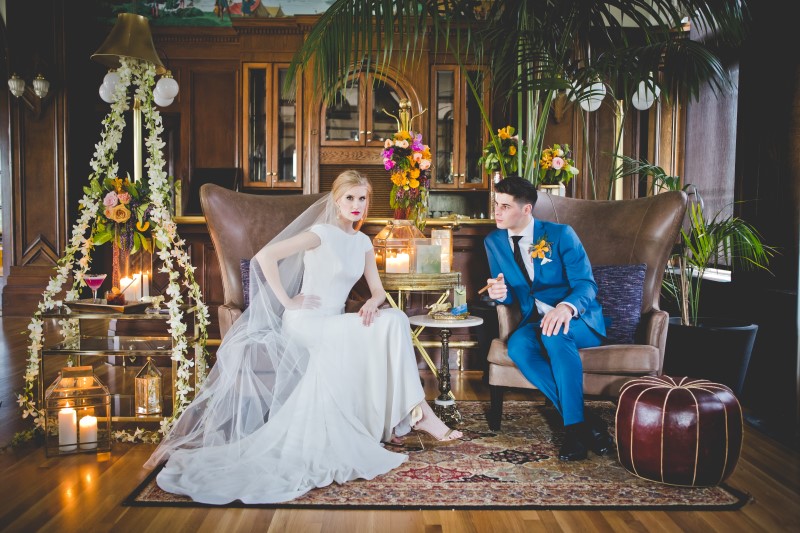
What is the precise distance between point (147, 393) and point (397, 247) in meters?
1.48

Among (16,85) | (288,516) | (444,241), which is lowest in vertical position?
(288,516)

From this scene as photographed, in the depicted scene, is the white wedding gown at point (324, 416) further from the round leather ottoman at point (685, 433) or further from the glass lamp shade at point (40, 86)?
the glass lamp shade at point (40, 86)

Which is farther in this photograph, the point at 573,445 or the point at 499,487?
the point at 573,445

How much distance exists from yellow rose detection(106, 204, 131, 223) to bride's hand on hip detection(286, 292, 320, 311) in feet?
2.85

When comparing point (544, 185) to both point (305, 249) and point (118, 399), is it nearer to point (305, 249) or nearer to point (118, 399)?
point (305, 249)

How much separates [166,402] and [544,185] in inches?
107

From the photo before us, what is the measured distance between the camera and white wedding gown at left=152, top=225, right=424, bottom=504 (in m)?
2.33

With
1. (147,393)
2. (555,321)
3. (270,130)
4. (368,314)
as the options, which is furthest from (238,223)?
(270,130)

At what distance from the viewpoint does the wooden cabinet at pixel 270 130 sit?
22.6 ft

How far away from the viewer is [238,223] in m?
3.43

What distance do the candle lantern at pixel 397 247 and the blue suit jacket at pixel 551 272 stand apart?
1.81 ft

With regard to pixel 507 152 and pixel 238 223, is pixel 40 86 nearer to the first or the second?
pixel 238 223

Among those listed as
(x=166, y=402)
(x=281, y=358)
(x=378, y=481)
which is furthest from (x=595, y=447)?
(x=166, y=402)

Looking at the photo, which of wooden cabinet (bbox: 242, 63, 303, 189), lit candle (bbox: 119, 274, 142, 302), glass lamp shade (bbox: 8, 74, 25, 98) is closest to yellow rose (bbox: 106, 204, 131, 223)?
lit candle (bbox: 119, 274, 142, 302)
